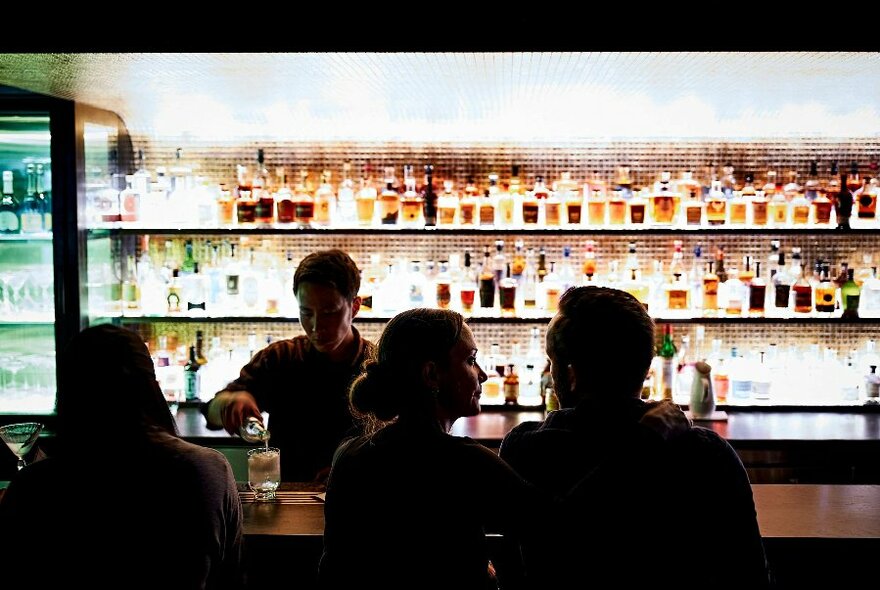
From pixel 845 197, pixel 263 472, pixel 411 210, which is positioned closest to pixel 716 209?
pixel 845 197

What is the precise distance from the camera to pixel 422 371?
157 centimetres

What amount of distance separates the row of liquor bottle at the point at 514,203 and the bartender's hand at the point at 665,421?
2263 millimetres

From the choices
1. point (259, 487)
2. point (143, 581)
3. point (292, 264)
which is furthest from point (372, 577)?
point (292, 264)

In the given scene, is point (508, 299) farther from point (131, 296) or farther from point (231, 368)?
point (131, 296)

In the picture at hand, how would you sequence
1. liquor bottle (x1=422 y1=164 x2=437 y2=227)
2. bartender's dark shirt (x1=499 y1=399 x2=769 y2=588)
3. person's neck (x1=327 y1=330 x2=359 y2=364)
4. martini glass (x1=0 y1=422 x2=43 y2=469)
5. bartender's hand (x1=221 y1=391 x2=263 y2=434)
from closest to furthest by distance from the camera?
bartender's dark shirt (x1=499 y1=399 x2=769 y2=588)
martini glass (x1=0 y1=422 x2=43 y2=469)
bartender's hand (x1=221 y1=391 x2=263 y2=434)
person's neck (x1=327 y1=330 x2=359 y2=364)
liquor bottle (x1=422 y1=164 x2=437 y2=227)

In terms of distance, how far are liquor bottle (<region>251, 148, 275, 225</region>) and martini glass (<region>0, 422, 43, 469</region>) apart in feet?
5.63

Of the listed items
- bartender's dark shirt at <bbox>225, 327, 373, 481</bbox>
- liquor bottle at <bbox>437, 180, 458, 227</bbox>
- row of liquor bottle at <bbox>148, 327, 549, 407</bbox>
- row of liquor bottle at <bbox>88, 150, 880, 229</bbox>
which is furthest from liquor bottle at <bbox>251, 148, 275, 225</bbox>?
bartender's dark shirt at <bbox>225, 327, 373, 481</bbox>

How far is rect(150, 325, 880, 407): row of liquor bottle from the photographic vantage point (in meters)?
3.79

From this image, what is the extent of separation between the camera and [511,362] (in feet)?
12.9

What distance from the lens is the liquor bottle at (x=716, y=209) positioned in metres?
3.65

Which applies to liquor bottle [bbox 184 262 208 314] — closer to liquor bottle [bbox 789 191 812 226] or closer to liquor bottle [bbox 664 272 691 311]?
liquor bottle [bbox 664 272 691 311]

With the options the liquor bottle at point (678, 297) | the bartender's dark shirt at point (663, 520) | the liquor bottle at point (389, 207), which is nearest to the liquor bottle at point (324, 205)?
the liquor bottle at point (389, 207)

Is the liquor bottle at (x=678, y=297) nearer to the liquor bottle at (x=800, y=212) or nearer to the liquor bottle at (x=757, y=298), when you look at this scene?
the liquor bottle at (x=757, y=298)
